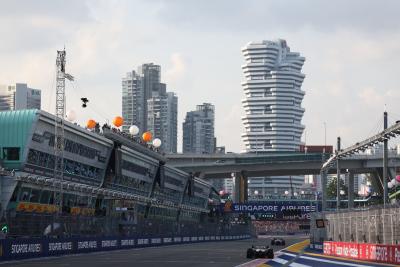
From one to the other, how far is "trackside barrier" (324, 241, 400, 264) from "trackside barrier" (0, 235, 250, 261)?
18092mm

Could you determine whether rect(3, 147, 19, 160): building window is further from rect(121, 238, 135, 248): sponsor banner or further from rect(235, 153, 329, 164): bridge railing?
rect(235, 153, 329, 164): bridge railing

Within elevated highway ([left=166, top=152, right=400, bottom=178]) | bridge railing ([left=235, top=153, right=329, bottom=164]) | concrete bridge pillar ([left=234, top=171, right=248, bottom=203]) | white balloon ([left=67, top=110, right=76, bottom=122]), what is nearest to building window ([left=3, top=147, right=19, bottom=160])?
white balloon ([left=67, top=110, right=76, bottom=122])

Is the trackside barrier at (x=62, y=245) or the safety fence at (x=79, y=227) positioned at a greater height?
the safety fence at (x=79, y=227)

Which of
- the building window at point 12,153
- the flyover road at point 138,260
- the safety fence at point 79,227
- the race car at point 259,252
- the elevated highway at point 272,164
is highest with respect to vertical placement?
the elevated highway at point 272,164

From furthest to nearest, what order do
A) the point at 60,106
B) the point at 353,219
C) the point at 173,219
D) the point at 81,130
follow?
the point at 173,219 → the point at 81,130 → the point at 60,106 → the point at 353,219

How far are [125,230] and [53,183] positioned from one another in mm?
8777

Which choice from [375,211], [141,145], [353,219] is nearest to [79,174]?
[141,145]

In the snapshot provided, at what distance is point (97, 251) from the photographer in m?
56.9

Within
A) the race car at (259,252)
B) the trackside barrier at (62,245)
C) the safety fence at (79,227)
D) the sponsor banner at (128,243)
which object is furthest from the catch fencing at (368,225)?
the safety fence at (79,227)

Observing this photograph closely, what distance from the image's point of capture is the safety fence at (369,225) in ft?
126

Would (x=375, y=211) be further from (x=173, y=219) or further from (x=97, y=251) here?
(x=173, y=219)

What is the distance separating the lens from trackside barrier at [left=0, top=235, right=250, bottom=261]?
39594 millimetres

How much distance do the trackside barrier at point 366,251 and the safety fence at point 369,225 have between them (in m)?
0.51

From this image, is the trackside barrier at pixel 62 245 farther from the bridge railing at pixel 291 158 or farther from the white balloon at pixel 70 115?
the bridge railing at pixel 291 158
